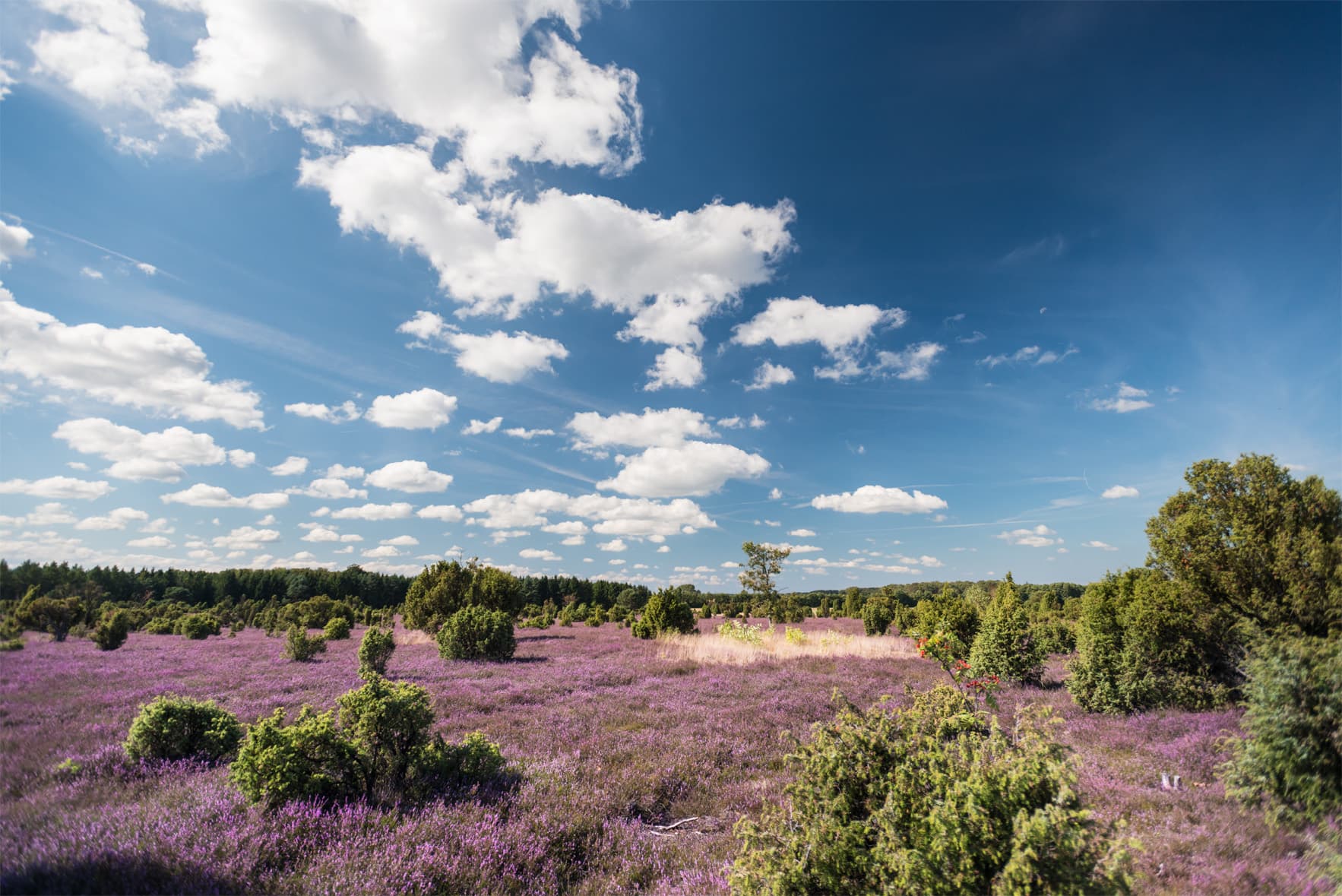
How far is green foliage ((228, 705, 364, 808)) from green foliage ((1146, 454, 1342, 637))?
12.0m

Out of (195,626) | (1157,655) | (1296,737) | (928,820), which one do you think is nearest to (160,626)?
(195,626)

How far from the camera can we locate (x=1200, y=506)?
8445mm

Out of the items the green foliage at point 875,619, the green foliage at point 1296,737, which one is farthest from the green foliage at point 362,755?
the green foliage at point 875,619

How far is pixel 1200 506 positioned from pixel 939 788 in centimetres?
890

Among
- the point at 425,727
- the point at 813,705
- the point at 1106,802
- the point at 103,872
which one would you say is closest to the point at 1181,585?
the point at 1106,802

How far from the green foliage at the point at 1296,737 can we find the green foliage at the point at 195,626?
39.7 m

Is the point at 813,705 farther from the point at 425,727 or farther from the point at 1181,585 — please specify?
the point at 425,727

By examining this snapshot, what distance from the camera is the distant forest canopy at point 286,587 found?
349 centimetres

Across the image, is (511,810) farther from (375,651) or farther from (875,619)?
(875,619)

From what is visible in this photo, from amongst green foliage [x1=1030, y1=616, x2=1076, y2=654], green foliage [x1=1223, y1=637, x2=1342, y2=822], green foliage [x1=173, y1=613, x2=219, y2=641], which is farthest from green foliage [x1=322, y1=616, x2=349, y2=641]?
green foliage [x1=1030, y1=616, x2=1076, y2=654]

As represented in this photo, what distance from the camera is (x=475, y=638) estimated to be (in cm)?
2127

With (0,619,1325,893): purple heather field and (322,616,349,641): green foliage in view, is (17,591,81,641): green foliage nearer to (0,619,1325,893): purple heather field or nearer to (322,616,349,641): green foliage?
(0,619,1325,893): purple heather field

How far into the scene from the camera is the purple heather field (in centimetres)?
339

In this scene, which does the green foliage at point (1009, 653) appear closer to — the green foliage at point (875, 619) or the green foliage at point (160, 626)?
the green foliage at point (875, 619)
